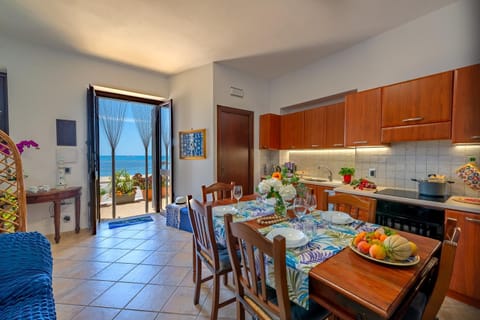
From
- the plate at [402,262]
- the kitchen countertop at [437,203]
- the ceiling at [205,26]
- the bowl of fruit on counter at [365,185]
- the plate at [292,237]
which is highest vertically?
the ceiling at [205,26]

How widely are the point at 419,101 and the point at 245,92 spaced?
8.88ft

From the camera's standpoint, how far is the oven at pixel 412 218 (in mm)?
1869

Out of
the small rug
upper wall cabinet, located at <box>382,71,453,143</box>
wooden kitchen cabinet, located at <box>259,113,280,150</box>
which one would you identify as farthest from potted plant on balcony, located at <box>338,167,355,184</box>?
the small rug

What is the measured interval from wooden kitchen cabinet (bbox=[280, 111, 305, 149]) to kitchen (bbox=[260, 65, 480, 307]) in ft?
0.71

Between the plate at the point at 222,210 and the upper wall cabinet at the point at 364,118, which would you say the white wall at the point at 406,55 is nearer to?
the upper wall cabinet at the point at 364,118

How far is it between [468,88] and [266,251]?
247 centimetres

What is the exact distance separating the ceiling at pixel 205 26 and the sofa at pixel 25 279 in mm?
2389

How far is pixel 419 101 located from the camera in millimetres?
2191

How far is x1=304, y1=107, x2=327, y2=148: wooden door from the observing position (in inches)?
135

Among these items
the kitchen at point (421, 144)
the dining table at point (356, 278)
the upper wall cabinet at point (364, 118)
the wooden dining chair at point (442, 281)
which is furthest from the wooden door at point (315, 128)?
the wooden dining chair at point (442, 281)

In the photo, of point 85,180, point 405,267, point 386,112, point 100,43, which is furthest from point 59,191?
point 386,112

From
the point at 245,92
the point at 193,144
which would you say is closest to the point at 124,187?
the point at 193,144

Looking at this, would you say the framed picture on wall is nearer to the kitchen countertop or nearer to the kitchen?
the kitchen

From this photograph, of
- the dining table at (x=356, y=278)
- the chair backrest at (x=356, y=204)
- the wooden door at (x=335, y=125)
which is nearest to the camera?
the dining table at (x=356, y=278)
